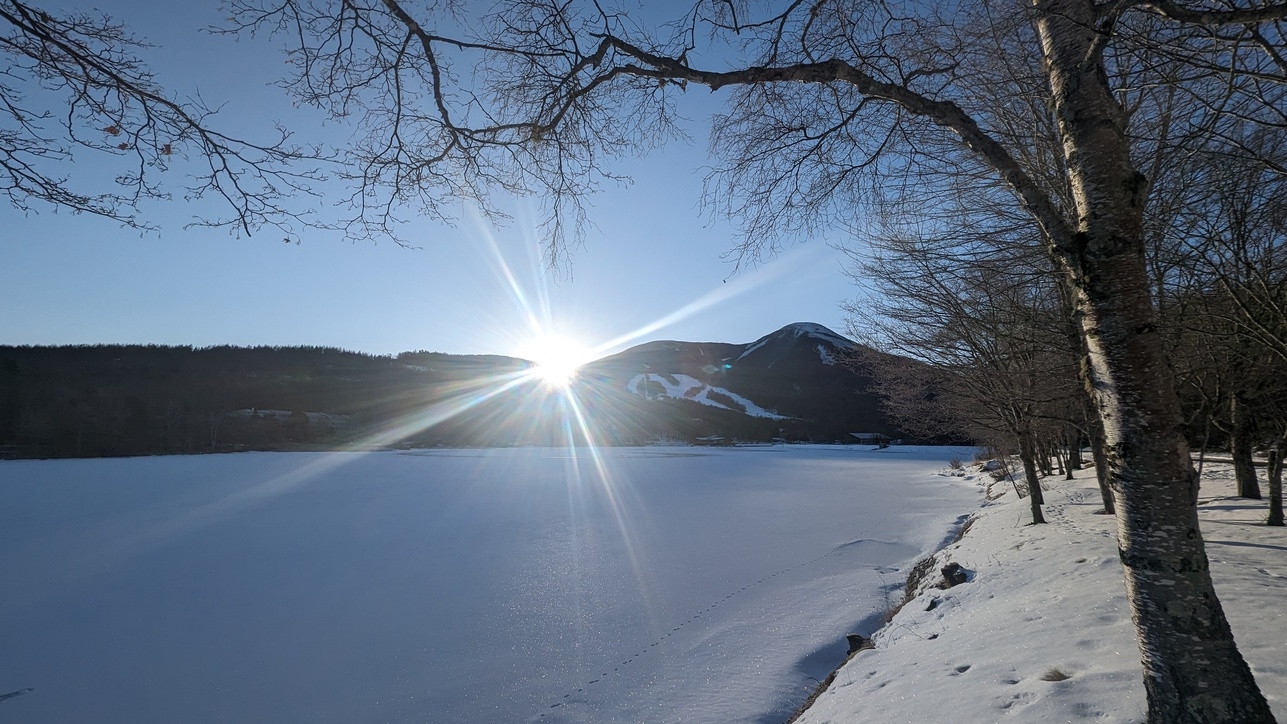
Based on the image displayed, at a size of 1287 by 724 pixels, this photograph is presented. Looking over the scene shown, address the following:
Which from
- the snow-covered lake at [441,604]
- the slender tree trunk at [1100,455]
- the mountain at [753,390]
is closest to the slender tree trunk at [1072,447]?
the snow-covered lake at [441,604]

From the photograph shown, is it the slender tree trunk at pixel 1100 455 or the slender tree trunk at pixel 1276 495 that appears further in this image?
the slender tree trunk at pixel 1100 455

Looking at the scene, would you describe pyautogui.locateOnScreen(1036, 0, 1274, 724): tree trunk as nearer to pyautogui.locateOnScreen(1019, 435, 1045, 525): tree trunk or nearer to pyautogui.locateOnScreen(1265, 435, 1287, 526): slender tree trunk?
pyautogui.locateOnScreen(1265, 435, 1287, 526): slender tree trunk

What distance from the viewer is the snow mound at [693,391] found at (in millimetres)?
102250

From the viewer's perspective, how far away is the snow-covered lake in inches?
246

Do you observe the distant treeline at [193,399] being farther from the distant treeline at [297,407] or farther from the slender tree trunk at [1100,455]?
the slender tree trunk at [1100,455]

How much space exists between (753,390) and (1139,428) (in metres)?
111

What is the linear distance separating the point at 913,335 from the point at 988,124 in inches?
182

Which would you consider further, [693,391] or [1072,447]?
[693,391]

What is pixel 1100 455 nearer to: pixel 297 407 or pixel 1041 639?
pixel 1041 639

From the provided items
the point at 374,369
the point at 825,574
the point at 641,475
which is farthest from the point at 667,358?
the point at 825,574

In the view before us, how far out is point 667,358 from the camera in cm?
13612

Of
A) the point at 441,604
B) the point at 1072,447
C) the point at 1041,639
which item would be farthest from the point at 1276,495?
the point at 441,604

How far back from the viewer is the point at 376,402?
73.8 metres

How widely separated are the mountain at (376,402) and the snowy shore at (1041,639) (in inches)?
282
